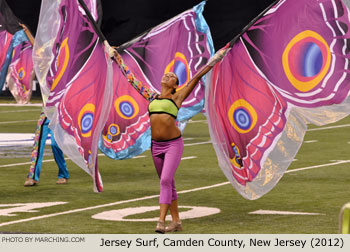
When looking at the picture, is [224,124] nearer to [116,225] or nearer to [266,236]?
[116,225]

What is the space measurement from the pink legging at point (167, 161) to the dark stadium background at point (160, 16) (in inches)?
1063

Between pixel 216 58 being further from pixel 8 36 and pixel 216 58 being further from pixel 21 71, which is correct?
pixel 8 36

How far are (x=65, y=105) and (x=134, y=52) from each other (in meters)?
2.17

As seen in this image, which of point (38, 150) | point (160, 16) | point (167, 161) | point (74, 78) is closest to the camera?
point (167, 161)

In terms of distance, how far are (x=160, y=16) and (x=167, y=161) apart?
2831 centimetres

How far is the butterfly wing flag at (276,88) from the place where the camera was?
12.6 metres

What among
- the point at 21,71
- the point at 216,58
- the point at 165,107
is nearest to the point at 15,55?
the point at 21,71

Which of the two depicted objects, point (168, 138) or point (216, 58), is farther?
point (216, 58)

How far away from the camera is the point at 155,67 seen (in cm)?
1516

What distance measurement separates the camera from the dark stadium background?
39281 mm

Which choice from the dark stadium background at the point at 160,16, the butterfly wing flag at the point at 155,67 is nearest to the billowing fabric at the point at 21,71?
the butterfly wing flag at the point at 155,67

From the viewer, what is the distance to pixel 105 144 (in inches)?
565

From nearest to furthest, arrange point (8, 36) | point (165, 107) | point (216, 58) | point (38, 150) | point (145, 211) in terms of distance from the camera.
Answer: point (165, 107), point (216, 58), point (145, 211), point (8, 36), point (38, 150)

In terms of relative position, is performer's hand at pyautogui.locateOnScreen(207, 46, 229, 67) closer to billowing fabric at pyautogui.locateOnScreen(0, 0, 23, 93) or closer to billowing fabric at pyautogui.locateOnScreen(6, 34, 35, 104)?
billowing fabric at pyautogui.locateOnScreen(6, 34, 35, 104)
